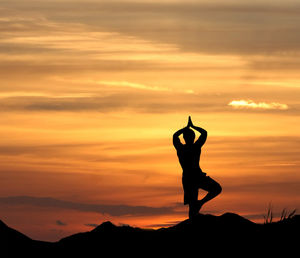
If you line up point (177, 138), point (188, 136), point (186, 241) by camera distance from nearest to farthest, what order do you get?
point (186, 241)
point (188, 136)
point (177, 138)

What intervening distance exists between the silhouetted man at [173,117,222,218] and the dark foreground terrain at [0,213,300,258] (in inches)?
28.6

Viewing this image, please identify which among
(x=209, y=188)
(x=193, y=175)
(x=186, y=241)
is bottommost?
(x=186, y=241)

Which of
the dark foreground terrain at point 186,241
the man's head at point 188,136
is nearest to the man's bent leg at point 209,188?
the dark foreground terrain at point 186,241

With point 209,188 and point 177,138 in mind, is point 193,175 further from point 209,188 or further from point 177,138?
point 177,138

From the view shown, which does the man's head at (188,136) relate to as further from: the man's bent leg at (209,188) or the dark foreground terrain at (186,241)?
the dark foreground terrain at (186,241)

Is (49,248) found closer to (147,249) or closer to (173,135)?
(147,249)

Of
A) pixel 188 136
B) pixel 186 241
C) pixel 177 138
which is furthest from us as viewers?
pixel 177 138

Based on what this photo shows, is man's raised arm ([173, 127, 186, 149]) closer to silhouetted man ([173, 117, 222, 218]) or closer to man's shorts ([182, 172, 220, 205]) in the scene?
silhouetted man ([173, 117, 222, 218])

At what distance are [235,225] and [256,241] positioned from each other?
1.27m

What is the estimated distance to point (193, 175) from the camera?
34.5m

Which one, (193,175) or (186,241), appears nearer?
(186,241)

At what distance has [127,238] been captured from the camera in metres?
34.6

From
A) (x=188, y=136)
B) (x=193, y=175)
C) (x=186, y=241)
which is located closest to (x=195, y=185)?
(x=193, y=175)

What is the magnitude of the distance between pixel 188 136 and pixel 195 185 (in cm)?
184
